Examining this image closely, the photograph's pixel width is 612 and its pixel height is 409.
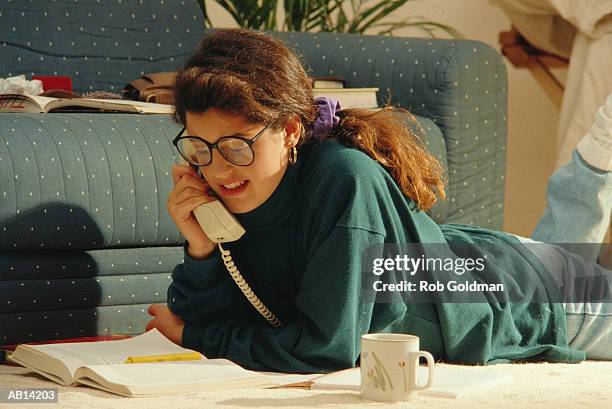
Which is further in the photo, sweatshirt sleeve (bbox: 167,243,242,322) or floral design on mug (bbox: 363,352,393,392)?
sweatshirt sleeve (bbox: 167,243,242,322)

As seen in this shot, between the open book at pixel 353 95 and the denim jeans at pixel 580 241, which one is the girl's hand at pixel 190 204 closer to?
the denim jeans at pixel 580 241

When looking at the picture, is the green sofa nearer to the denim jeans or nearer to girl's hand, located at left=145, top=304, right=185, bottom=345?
girl's hand, located at left=145, top=304, right=185, bottom=345

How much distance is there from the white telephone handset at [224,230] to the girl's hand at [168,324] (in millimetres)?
116

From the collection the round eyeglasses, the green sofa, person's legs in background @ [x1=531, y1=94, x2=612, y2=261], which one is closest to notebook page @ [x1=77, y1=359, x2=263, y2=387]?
the round eyeglasses

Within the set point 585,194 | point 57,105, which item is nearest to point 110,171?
point 57,105

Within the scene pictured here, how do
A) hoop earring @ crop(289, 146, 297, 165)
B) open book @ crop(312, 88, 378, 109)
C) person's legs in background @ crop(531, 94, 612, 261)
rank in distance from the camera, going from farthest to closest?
open book @ crop(312, 88, 378, 109) < person's legs in background @ crop(531, 94, 612, 261) < hoop earring @ crop(289, 146, 297, 165)

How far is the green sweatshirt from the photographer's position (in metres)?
1.53

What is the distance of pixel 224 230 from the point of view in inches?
63.2

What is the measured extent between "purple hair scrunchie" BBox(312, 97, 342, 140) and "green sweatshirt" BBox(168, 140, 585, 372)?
0.9 inches

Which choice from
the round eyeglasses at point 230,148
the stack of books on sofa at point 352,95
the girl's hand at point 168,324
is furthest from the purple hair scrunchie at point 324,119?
the stack of books on sofa at point 352,95

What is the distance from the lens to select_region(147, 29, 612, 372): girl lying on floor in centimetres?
153

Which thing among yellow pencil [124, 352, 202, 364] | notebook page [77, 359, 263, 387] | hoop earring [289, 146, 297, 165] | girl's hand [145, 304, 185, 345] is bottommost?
girl's hand [145, 304, 185, 345]

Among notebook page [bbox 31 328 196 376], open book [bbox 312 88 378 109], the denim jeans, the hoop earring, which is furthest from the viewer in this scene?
open book [bbox 312 88 378 109]

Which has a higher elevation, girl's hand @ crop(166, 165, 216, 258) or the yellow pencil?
girl's hand @ crop(166, 165, 216, 258)
